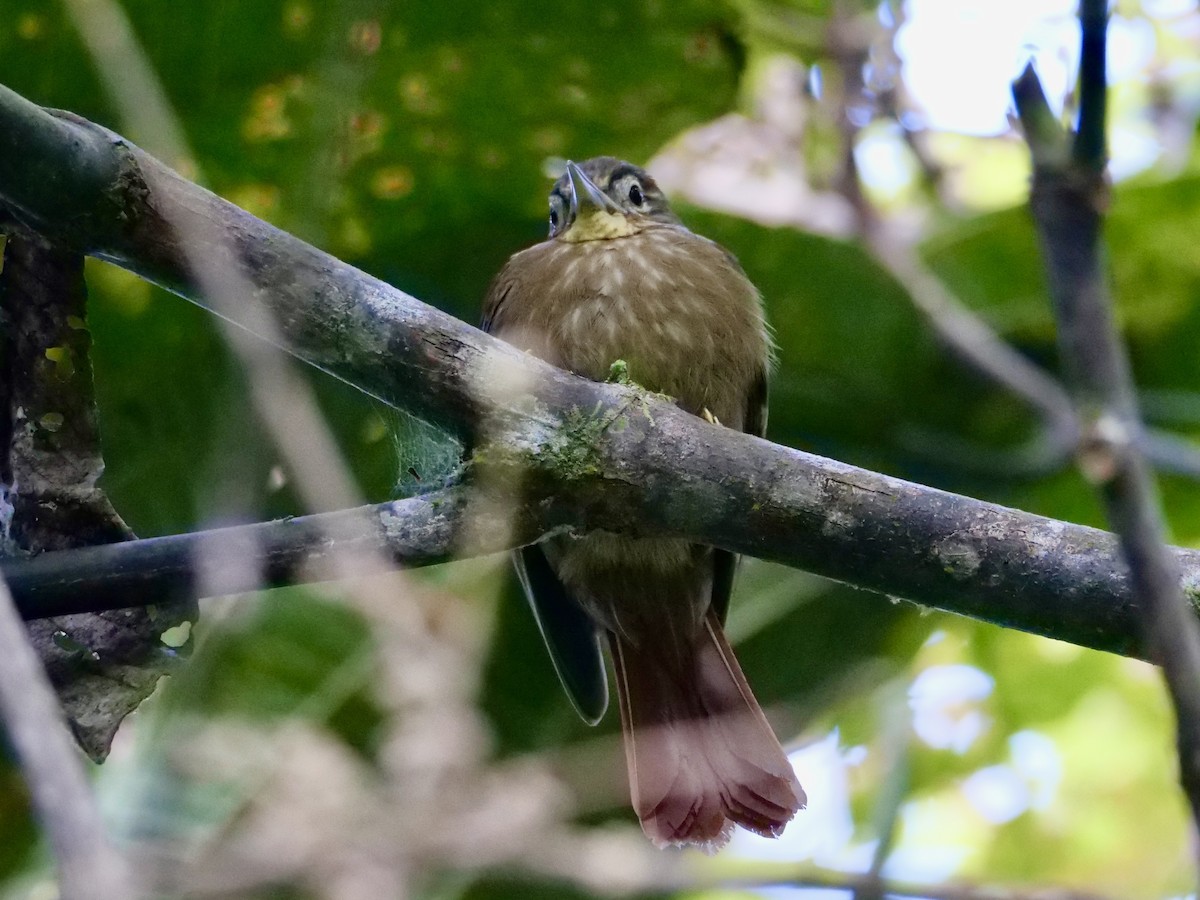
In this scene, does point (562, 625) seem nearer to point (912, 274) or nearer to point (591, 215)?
point (591, 215)

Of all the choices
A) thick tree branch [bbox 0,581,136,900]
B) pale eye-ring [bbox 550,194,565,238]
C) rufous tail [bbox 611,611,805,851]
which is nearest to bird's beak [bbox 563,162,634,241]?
pale eye-ring [bbox 550,194,565,238]

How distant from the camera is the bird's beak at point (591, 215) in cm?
358

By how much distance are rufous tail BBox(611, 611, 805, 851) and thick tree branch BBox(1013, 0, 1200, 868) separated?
6.84ft

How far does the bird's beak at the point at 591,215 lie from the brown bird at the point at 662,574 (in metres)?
0.03

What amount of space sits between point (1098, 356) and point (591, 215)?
2688 mm

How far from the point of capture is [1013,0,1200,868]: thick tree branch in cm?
87

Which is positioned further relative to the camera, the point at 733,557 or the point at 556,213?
the point at 556,213

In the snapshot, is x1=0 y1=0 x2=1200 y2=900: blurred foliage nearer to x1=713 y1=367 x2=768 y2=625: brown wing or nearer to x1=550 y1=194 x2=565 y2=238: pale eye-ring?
x1=550 y1=194 x2=565 y2=238: pale eye-ring

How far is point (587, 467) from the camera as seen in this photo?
2.12m

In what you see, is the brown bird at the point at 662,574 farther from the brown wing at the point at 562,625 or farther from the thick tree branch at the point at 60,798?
the thick tree branch at the point at 60,798

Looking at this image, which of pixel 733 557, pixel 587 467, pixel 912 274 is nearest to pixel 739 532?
pixel 587 467

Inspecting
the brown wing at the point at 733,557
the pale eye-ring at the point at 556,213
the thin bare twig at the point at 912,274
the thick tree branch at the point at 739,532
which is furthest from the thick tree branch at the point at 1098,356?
the pale eye-ring at the point at 556,213

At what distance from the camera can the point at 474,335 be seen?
214 cm

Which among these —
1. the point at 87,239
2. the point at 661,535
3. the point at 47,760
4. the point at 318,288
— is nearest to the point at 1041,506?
the point at 661,535
